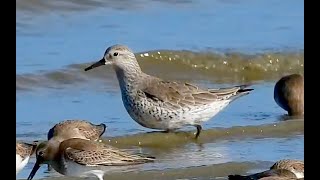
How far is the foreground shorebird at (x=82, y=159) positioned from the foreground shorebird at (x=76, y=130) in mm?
Answer: 532

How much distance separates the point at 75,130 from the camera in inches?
292

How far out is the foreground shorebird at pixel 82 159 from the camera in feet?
21.5

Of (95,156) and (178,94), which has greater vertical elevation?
(178,94)

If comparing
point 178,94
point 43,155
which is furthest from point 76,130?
point 178,94

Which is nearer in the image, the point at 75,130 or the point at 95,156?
the point at 95,156

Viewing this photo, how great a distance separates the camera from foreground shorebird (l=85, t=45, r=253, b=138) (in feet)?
27.0

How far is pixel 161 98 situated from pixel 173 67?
11.8 feet

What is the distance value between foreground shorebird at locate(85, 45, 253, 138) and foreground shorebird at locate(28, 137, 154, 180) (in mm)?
1552

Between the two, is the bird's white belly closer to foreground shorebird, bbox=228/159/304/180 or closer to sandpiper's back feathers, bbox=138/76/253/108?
sandpiper's back feathers, bbox=138/76/253/108

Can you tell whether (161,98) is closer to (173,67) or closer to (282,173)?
→ (282,173)

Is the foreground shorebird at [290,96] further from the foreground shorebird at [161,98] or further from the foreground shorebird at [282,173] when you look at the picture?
the foreground shorebird at [282,173]

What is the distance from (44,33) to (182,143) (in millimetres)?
3996
